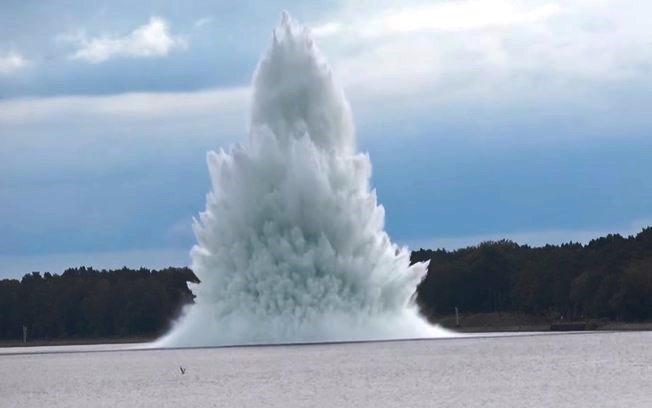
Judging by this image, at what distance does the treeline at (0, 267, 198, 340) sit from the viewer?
150625 millimetres

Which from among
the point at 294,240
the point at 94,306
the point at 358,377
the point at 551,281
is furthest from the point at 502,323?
the point at 358,377

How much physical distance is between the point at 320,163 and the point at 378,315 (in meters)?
9.74

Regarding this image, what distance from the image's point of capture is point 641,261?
444ft

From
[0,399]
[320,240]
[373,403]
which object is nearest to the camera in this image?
[373,403]

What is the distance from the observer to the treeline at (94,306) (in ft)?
494

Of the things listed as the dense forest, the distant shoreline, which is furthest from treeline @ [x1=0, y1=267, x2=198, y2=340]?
the distant shoreline

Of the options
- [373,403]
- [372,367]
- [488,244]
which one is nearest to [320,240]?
[372,367]

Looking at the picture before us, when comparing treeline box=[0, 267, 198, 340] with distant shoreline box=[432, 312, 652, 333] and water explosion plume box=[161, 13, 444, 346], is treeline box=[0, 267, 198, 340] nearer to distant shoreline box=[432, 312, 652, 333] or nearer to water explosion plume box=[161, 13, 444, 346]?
distant shoreline box=[432, 312, 652, 333]

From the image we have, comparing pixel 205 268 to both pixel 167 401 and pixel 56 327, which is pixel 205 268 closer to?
pixel 167 401

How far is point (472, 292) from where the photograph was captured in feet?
501

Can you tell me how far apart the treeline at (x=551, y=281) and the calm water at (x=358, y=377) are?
20.5m

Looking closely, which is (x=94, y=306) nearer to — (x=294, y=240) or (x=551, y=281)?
(x=551, y=281)

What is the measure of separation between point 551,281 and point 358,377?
69.2m

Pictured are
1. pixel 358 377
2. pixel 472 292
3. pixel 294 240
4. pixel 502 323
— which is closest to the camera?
pixel 358 377
